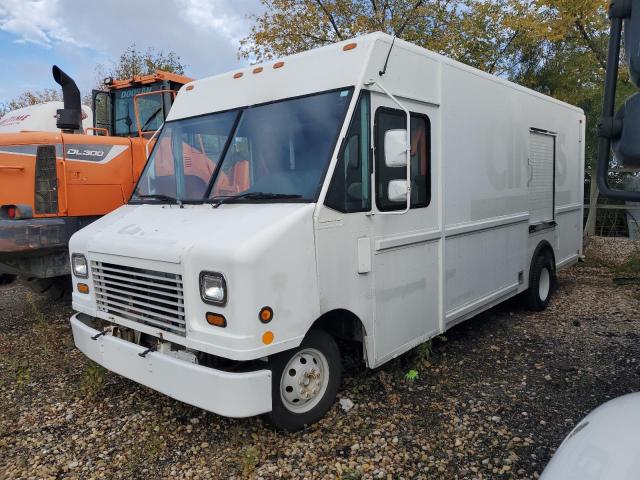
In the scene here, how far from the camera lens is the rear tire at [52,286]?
6.50m

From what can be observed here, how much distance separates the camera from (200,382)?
3170 mm

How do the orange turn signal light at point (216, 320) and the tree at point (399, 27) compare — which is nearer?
the orange turn signal light at point (216, 320)

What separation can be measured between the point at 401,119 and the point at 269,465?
2.66 meters

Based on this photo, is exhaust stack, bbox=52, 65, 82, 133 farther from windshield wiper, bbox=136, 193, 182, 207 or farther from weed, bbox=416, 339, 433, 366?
weed, bbox=416, 339, 433, 366

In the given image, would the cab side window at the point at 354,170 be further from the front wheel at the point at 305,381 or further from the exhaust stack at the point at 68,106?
the exhaust stack at the point at 68,106

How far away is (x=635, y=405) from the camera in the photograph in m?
1.72

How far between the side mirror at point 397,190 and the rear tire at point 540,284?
327 cm

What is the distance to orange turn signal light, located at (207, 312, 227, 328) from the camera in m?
3.09

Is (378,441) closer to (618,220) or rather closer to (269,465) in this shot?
(269,465)

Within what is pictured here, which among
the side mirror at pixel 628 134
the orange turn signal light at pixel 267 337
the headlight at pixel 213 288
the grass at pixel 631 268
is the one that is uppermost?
the side mirror at pixel 628 134

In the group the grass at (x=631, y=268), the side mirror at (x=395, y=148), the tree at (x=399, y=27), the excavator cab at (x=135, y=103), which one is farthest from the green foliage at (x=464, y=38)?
the side mirror at (x=395, y=148)

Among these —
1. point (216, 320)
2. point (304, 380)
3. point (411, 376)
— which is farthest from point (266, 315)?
point (411, 376)

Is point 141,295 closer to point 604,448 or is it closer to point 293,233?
point 293,233

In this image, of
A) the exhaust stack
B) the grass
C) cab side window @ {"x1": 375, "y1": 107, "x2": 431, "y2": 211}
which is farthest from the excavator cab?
the grass
